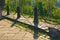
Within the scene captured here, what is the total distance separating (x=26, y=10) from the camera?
34.0 feet

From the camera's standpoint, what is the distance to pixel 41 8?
986cm

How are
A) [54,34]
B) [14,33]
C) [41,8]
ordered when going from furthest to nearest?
[41,8]
[14,33]
[54,34]

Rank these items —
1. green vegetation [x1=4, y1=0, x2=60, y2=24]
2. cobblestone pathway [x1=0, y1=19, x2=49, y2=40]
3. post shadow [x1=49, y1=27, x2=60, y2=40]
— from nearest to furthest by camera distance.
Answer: post shadow [x1=49, y1=27, x2=60, y2=40] < cobblestone pathway [x1=0, y1=19, x2=49, y2=40] < green vegetation [x1=4, y1=0, x2=60, y2=24]

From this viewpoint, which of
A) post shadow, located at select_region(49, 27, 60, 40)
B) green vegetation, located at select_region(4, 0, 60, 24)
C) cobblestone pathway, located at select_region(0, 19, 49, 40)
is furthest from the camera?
green vegetation, located at select_region(4, 0, 60, 24)

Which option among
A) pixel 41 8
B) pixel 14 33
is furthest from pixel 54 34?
pixel 41 8

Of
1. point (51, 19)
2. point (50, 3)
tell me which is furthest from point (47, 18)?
point (50, 3)

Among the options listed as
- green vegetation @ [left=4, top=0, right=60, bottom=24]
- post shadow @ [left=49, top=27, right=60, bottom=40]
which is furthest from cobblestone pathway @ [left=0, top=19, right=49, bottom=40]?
green vegetation @ [left=4, top=0, right=60, bottom=24]

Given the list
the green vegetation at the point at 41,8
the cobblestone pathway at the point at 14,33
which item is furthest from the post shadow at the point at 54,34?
the green vegetation at the point at 41,8

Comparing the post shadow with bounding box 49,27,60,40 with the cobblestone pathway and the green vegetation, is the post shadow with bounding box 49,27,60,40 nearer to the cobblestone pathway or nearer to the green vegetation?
the cobblestone pathway

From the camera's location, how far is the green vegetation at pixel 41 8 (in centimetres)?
921

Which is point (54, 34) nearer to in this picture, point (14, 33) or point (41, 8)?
point (14, 33)

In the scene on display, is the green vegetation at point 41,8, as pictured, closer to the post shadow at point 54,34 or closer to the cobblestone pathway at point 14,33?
the post shadow at point 54,34

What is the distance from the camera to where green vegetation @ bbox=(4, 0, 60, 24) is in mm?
9211

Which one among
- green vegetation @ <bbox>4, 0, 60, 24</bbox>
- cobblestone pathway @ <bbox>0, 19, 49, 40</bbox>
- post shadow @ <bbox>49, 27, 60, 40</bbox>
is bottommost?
cobblestone pathway @ <bbox>0, 19, 49, 40</bbox>
